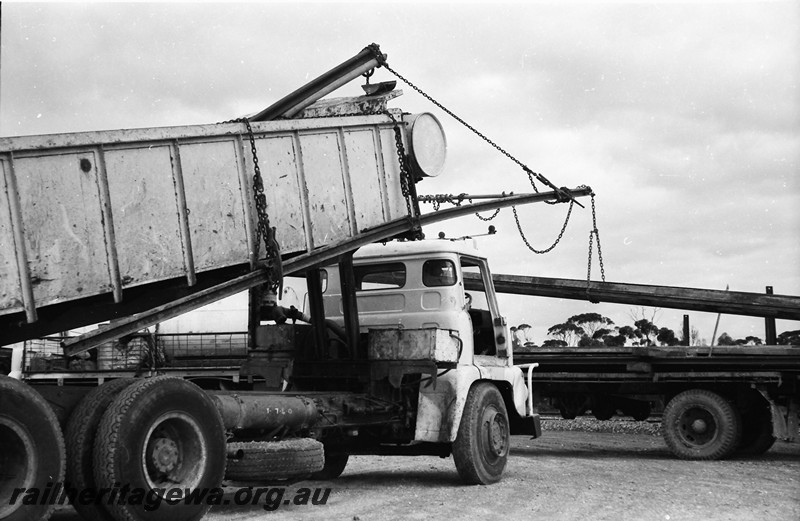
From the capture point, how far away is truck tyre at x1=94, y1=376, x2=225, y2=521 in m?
5.27

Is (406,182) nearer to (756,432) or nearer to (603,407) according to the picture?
(603,407)

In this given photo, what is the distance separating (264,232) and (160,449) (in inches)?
89.1

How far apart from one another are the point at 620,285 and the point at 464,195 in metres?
5.59

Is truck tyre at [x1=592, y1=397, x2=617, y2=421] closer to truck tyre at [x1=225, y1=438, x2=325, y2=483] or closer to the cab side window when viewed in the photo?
the cab side window

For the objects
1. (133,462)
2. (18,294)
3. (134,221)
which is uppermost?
(134,221)

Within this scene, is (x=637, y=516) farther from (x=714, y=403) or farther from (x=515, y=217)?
(x=714, y=403)

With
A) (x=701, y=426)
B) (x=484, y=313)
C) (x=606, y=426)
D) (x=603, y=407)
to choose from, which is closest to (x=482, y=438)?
(x=484, y=313)

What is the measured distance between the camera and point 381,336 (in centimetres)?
911

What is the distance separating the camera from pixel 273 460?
260 inches

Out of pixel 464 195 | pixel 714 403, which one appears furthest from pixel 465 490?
pixel 714 403

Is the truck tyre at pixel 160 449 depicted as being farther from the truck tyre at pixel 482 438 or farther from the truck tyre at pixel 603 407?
the truck tyre at pixel 603 407

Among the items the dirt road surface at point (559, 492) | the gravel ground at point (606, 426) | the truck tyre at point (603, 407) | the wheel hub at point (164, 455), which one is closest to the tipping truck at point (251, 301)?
the wheel hub at point (164, 455)

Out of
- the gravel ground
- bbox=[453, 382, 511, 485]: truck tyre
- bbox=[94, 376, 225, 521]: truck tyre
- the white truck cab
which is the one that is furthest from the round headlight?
the gravel ground

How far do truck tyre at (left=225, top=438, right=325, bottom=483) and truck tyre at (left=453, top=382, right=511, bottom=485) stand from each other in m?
2.63
